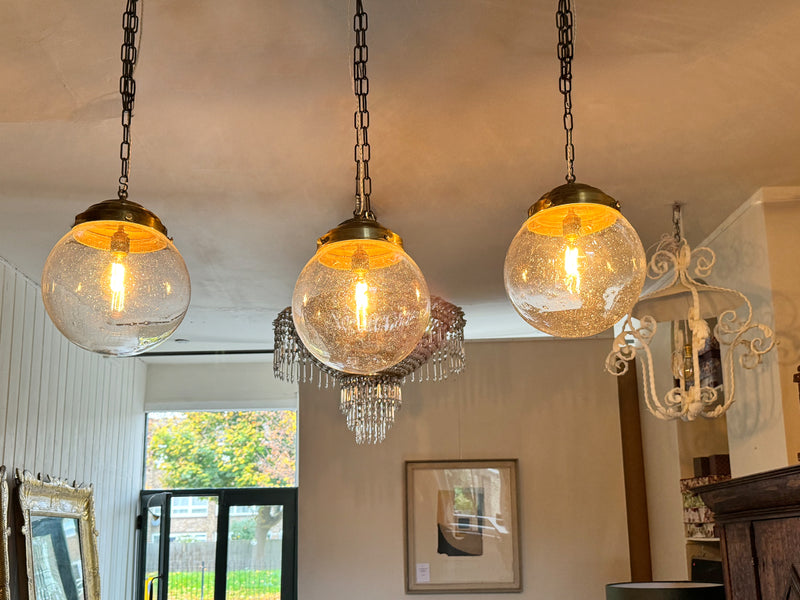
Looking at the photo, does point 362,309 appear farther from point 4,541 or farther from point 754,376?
point 4,541

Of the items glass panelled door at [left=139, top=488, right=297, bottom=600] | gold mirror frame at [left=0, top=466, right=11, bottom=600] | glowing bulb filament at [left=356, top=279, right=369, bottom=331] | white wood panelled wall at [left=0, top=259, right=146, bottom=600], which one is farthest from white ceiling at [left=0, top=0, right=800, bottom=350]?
glass panelled door at [left=139, top=488, right=297, bottom=600]

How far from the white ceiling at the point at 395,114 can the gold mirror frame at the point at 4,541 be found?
120 cm

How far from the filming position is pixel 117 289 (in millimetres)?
1737

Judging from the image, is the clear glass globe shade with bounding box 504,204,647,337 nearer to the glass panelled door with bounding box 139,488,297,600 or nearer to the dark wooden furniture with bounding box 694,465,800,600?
the dark wooden furniture with bounding box 694,465,800,600

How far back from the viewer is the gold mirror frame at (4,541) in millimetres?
4094

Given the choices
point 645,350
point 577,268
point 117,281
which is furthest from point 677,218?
point 117,281

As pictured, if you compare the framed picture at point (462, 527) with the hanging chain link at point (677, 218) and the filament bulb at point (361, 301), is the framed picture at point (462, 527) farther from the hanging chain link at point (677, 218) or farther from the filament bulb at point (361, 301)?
the filament bulb at point (361, 301)

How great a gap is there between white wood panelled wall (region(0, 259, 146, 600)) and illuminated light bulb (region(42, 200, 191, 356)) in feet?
10.2

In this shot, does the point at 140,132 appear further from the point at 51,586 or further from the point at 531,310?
the point at 51,586

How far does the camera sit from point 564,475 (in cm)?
564

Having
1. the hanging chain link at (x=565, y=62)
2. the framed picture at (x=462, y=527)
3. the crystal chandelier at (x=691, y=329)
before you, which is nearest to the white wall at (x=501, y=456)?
the framed picture at (x=462, y=527)

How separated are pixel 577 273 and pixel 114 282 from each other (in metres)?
0.96

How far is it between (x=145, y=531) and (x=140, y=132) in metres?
4.99

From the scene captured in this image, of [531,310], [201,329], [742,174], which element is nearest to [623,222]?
[531,310]
